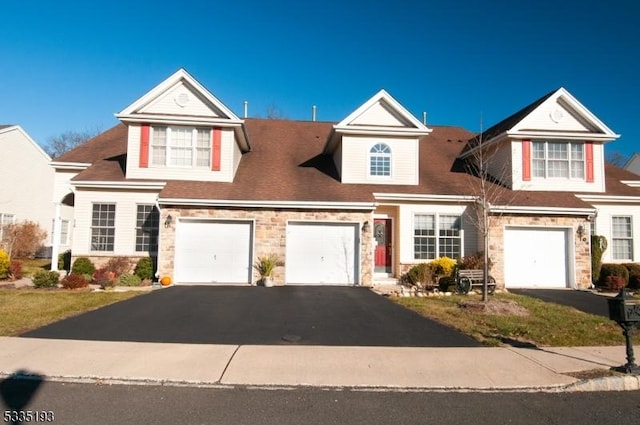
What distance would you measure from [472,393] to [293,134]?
18882 millimetres

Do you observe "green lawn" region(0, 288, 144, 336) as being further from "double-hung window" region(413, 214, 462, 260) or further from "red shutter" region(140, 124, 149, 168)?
"double-hung window" region(413, 214, 462, 260)

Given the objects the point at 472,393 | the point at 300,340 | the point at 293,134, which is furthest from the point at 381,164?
the point at 472,393

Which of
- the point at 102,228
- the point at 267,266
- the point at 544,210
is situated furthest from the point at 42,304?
the point at 544,210

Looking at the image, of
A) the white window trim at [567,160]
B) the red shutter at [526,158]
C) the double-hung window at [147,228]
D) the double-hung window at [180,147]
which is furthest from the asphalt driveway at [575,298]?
the double-hung window at [147,228]

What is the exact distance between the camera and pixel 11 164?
95.5 ft

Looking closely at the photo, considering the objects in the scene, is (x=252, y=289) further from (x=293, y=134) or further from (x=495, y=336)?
(x=293, y=134)

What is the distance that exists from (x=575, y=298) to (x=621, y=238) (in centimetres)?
661

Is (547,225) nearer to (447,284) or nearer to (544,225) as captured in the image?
(544,225)

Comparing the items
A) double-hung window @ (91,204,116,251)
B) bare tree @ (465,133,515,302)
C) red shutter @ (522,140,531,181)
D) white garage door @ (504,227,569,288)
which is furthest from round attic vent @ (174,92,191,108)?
red shutter @ (522,140,531,181)

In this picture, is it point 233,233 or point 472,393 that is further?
point 233,233

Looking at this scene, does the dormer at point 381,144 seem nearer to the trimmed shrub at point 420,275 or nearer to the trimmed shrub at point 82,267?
the trimmed shrub at point 420,275

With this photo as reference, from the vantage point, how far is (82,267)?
627 inches

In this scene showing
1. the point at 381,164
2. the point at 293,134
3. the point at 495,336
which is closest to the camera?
the point at 495,336

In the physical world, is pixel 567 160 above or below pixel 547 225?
above
